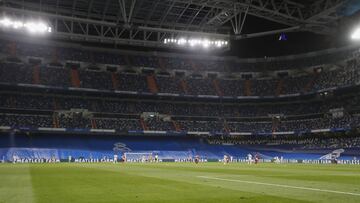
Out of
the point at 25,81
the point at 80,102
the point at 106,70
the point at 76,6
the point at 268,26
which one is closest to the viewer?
the point at 76,6

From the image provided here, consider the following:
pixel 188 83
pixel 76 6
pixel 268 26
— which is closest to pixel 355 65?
pixel 268 26

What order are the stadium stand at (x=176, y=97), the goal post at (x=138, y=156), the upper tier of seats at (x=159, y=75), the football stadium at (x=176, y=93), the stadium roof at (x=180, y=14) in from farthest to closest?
1. the upper tier of seats at (x=159, y=75)
2. the stadium stand at (x=176, y=97)
3. the goal post at (x=138, y=156)
4. the football stadium at (x=176, y=93)
5. the stadium roof at (x=180, y=14)

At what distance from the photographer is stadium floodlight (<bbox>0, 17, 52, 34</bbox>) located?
4669 cm

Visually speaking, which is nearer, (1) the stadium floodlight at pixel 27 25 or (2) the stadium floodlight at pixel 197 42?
(1) the stadium floodlight at pixel 27 25

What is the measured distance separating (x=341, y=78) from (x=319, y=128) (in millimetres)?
10235

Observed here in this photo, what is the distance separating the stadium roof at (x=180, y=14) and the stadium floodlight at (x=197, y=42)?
919 millimetres

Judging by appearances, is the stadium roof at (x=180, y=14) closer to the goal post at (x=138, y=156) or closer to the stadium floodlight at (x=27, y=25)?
the stadium floodlight at (x=27, y=25)

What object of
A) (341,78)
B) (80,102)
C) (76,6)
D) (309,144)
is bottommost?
(309,144)

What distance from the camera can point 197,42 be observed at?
57.7 m

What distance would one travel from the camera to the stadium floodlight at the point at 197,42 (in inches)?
2191

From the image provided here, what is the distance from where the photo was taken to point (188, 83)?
8531 centimetres

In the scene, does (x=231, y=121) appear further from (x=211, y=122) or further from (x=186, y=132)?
(x=186, y=132)

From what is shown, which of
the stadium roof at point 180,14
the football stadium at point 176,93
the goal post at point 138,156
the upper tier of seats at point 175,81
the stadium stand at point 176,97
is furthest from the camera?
the upper tier of seats at point 175,81

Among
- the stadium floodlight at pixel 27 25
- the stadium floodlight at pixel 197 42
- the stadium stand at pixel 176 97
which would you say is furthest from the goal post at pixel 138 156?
the stadium floodlight at pixel 27 25
